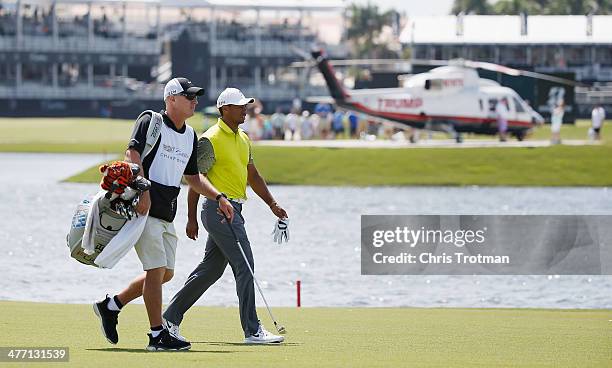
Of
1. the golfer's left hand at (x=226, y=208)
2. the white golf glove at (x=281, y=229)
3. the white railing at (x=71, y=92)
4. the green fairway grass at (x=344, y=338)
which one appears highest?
the golfer's left hand at (x=226, y=208)

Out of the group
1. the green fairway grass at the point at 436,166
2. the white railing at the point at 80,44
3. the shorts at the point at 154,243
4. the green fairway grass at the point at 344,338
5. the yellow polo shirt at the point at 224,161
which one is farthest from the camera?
the white railing at the point at 80,44

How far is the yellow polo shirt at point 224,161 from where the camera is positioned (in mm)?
13391

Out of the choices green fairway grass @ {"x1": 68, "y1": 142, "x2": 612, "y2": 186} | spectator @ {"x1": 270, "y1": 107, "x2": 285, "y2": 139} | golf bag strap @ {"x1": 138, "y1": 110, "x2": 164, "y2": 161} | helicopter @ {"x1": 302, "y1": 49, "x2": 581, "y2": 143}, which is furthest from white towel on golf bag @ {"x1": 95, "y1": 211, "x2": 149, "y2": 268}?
spectator @ {"x1": 270, "y1": 107, "x2": 285, "y2": 139}

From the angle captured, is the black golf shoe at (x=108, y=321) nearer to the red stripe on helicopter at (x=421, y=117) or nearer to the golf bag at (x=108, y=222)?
the golf bag at (x=108, y=222)

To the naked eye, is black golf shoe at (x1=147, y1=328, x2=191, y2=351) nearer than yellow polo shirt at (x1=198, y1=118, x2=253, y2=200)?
Yes

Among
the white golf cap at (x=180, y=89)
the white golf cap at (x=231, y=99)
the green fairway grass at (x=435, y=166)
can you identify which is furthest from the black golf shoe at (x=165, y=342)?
the green fairway grass at (x=435, y=166)

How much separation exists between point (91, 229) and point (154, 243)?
532 mm

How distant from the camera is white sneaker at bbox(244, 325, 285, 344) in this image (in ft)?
43.6

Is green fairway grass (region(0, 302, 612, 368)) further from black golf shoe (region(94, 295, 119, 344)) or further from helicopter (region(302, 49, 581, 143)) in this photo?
helicopter (region(302, 49, 581, 143))

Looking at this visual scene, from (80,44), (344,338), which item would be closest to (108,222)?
(344,338)

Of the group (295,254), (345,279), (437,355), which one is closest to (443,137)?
(295,254)

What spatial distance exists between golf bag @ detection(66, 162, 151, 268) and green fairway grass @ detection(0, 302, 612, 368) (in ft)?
2.48

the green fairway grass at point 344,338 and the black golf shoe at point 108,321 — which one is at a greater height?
the black golf shoe at point 108,321

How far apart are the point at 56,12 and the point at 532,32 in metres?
35.0
